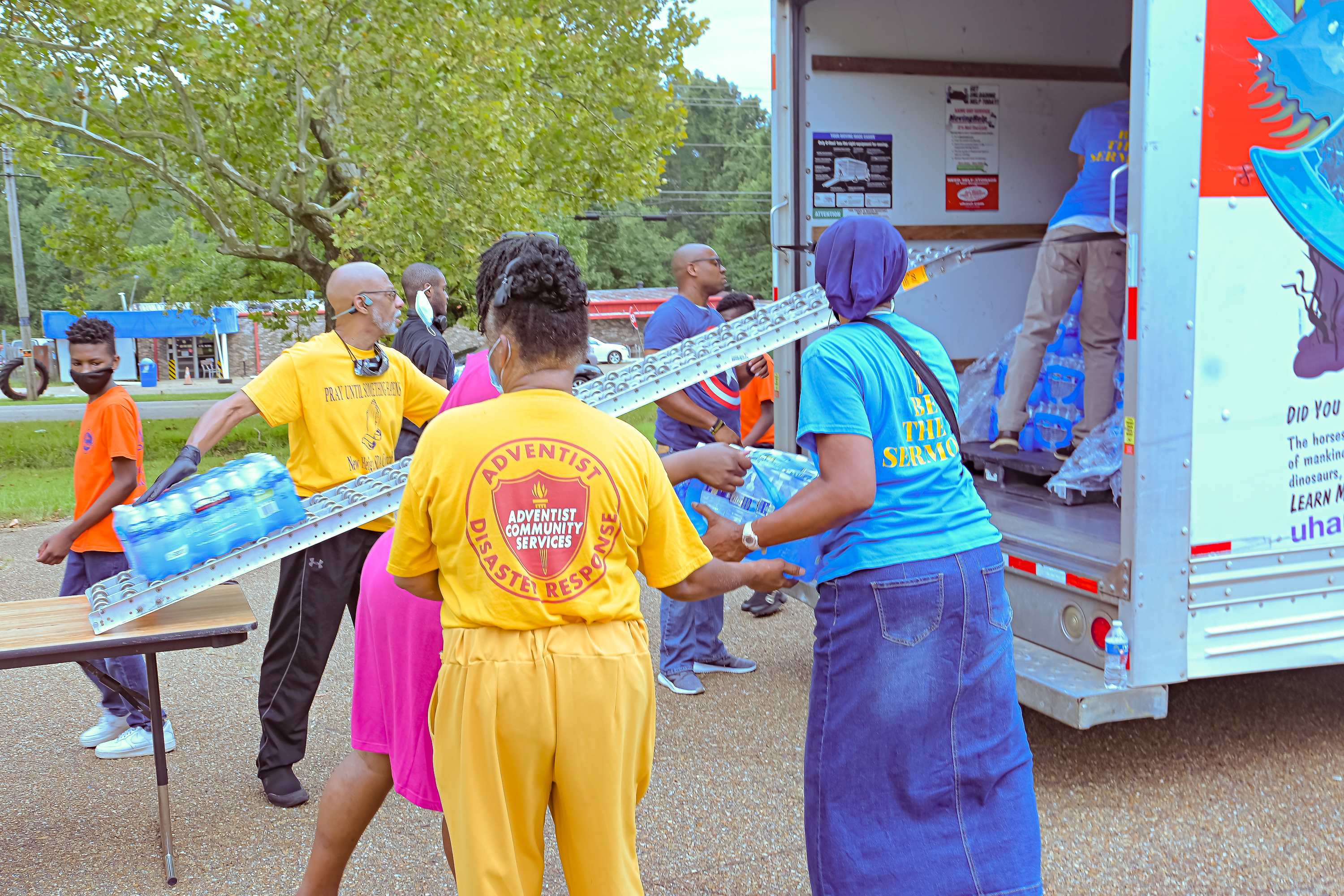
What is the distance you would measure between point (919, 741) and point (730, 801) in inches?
60.4

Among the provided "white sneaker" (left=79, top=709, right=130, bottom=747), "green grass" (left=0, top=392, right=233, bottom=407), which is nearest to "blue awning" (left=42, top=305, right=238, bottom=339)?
A: "green grass" (left=0, top=392, right=233, bottom=407)

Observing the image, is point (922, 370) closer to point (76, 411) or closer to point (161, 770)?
point (161, 770)

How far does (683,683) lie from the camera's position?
16.7 ft

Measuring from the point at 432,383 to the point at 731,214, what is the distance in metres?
39.8

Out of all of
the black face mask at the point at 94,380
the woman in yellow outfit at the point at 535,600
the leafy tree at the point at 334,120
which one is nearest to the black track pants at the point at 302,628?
the black face mask at the point at 94,380

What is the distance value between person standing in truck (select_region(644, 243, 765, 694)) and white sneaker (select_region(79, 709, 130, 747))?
238 centimetres

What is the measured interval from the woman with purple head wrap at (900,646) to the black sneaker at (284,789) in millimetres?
2156

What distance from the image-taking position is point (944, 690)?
2.57 meters

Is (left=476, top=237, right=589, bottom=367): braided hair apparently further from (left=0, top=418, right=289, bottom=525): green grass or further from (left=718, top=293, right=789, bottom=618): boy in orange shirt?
(left=0, top=418, right=289, bottom=525): green grass

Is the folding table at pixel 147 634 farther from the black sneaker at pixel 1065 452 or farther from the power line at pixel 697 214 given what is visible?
the power line at pixel 697 214

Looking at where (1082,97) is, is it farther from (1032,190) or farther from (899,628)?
(899,628)

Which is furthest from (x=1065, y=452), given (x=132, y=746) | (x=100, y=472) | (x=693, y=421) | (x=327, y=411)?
(x=132, y=746)

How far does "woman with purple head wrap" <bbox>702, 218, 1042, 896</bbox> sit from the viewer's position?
254 cm

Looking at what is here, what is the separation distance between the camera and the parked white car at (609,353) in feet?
148
